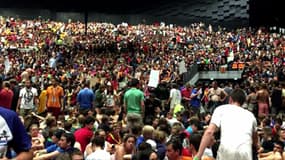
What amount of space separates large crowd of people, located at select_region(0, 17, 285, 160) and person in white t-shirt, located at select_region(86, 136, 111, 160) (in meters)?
0.02

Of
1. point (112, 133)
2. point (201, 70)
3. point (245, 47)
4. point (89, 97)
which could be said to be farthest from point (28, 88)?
point (245, 47)

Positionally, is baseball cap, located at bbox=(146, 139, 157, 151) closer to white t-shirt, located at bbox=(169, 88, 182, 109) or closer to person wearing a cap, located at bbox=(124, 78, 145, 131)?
person wearing a cap, located at bbox=(124, 78, 145, 131)

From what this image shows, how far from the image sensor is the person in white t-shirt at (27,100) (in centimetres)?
1520

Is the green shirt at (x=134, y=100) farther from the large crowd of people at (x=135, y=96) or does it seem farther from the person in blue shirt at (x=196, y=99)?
the person in blue shirt at (x=196, y=99)

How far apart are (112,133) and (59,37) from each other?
103 feet

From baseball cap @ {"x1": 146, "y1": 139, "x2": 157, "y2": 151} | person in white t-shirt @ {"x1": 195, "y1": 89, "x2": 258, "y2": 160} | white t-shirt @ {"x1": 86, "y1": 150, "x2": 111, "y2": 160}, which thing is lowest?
white t-shirt @ {"x1": 86, "y1": 150, "x2": 111, "y2": 160}

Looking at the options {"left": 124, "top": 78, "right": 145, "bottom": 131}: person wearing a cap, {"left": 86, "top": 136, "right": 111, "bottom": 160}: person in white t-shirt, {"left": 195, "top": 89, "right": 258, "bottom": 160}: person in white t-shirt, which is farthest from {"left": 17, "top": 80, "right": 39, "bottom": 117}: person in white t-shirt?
{"left": 195, "top": 89, "right": 258, "bottom": 160}: person in white t-shirt

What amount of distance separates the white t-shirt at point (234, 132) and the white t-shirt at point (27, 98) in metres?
9.15

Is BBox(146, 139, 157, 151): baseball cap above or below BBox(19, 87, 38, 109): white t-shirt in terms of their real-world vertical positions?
below

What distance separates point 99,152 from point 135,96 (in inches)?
172

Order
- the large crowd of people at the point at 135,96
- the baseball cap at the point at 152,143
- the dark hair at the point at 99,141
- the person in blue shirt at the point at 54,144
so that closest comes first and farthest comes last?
the large crowd of people at the point at 135,96
the dark hair at the point at 99,141
the baseball cap at the point at 152,143
the person in blue shirt at the point at 54,144

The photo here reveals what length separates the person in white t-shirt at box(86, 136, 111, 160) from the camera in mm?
8508

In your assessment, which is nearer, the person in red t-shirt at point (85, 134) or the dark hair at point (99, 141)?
the dark hair at point (99, 141)

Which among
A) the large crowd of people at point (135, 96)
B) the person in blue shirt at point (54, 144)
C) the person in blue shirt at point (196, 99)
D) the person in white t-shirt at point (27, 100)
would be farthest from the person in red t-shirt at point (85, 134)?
the person in blue shirt at point (196, 99)
